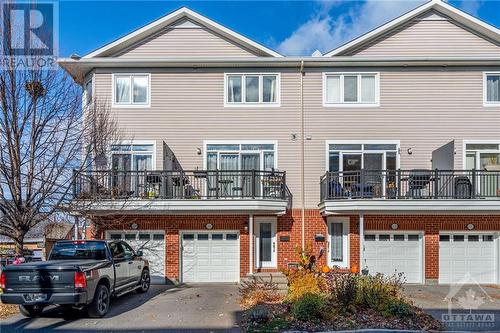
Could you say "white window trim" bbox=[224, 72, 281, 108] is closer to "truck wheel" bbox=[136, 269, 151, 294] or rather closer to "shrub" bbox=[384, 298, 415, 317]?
"truck wheel" bbox=[136, 269, 151, 294]

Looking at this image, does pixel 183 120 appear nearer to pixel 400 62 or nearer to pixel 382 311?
pixel 400 62

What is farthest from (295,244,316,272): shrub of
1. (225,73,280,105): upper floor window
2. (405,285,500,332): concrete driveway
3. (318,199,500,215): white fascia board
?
(225,73,280,105): upper floor window

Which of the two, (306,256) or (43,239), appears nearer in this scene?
(306,256)

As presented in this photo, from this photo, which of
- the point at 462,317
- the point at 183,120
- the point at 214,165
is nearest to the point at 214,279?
the point at 214,165

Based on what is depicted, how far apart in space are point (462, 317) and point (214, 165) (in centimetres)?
929

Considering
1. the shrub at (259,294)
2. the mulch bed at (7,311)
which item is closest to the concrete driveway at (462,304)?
the shrub at (259,294)

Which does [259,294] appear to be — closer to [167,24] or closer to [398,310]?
[398,310]

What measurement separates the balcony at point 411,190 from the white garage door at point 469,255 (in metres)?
1.94

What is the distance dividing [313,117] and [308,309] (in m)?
8.61

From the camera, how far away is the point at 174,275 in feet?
49.9

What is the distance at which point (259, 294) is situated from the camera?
10.8 meters

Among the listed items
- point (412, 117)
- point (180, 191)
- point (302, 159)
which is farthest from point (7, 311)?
point (412, 117)

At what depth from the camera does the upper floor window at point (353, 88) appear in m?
15.8

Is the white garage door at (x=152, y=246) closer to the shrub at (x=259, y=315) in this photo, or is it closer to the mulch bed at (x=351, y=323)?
the mulch bed at (x=351, y=323)
